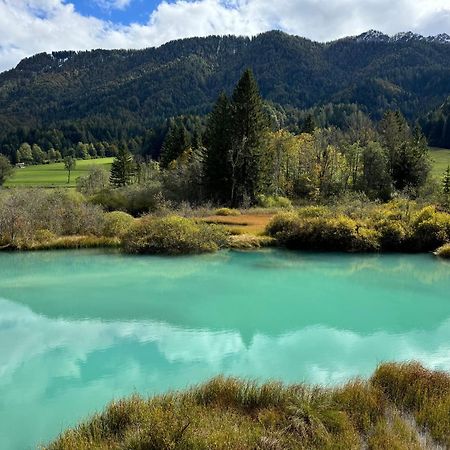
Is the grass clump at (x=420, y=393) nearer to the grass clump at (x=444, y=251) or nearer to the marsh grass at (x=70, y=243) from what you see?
the grass clump at (x=444, y=251)

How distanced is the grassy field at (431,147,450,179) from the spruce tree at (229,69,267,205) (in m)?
38.5

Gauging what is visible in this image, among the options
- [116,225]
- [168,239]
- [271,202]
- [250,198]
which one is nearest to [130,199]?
[250,198]

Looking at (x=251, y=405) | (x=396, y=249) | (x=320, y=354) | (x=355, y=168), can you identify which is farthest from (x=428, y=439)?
(x=355, y=168)

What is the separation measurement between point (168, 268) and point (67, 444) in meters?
15.9

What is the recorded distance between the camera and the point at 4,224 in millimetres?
27875

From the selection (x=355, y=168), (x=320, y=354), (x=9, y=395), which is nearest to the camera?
(x=9, y=395)

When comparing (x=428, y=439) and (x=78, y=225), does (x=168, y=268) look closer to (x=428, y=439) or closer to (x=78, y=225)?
(x=78, y=225)

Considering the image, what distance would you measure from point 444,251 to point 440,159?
72827 millimetres

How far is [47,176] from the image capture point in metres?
100

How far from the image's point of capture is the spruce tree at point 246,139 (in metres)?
47.9

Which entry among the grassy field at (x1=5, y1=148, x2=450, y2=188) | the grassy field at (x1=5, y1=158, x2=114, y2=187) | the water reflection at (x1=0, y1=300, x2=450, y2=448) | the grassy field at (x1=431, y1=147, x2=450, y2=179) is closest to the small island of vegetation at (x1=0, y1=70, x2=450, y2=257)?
the water reflection at (x1=0, y1=300, x2=450, y2=448)

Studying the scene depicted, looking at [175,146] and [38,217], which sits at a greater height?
[175,146]

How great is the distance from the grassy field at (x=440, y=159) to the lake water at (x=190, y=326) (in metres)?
60.6

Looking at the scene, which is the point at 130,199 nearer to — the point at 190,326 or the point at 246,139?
the point at 246,139
